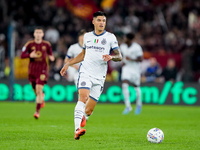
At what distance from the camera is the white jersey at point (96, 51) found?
8463 millimetres

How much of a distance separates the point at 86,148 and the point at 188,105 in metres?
13.0

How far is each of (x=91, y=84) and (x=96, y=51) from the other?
0.66 meters

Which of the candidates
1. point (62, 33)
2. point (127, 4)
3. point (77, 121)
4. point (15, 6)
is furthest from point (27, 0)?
point (77, 121)

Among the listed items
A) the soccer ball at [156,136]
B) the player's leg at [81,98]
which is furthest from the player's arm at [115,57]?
the soccer ball at [156,136]

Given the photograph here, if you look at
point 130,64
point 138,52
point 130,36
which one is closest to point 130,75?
point 130,64

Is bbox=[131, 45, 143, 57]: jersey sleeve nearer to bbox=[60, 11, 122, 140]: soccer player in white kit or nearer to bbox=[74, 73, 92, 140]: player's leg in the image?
bbox=[60, 11, 122, 140]: soccer player in white kit

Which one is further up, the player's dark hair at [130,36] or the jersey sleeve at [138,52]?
the player's dark hair at [130,36]

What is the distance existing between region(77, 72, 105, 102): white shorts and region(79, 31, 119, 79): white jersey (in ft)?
0.28

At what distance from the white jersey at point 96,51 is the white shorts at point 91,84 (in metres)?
0.09

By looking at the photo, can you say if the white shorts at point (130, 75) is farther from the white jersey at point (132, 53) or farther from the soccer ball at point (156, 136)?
the soccer ball at point (156, 136)

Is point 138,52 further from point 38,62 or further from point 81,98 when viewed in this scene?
point 81,98

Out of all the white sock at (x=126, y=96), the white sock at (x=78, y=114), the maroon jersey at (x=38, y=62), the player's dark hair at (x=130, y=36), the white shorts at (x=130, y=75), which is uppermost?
the player's dark hair at (x=130, y=36)

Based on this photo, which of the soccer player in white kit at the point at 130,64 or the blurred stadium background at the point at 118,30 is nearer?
the soccer player in white kit at the point at 130,64

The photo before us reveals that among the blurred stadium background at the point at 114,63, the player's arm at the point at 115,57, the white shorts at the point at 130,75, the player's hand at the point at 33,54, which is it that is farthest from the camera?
the blurred stadium background at the point at 114,63
